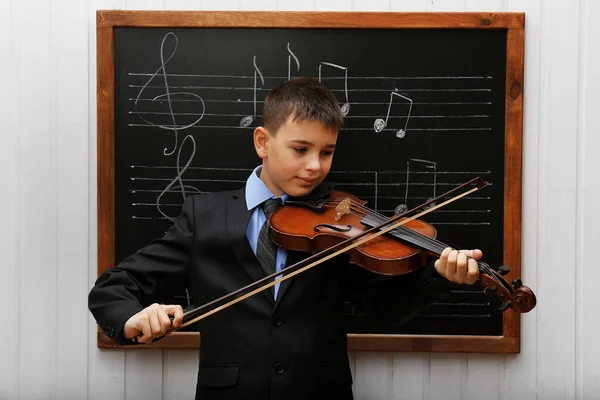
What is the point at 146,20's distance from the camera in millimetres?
1937

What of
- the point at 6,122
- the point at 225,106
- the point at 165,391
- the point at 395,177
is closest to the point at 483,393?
the point at 395,177

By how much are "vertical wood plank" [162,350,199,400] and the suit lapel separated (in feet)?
1.72

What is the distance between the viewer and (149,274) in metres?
1.60

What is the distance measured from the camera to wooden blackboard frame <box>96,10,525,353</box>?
6.31ft

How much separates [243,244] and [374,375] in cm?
66

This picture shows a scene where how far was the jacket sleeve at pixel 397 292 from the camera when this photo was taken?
59.7 inches

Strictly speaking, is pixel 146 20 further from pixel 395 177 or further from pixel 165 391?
pixel 165 391

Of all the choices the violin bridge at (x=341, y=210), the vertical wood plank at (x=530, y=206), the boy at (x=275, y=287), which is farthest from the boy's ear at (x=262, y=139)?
the vertical wood plank at (x=530, y=206)

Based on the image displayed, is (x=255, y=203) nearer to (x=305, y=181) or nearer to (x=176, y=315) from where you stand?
(x=305, y=181)

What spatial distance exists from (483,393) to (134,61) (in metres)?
1.42

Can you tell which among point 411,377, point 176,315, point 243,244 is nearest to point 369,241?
point 243,244

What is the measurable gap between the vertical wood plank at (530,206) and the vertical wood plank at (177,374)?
0.93 metres

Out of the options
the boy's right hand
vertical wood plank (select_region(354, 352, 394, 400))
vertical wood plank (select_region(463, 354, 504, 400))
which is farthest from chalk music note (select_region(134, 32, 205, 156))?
vertical wood plank (select_region(463, 354, 504, 400))

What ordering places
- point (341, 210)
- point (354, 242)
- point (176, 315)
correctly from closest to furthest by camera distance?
point (176, 315)
point (354, 242)
point (341, 210)
